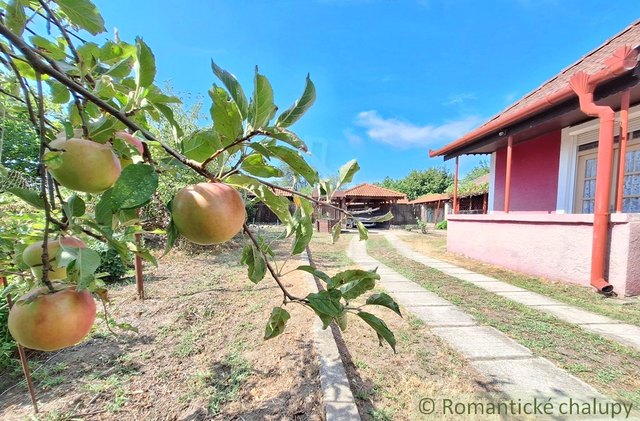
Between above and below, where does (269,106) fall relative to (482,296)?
above

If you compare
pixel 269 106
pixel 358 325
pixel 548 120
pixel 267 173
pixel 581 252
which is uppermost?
pixel 548 120

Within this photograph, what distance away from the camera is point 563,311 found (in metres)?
3.29

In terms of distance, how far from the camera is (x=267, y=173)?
2.31ft

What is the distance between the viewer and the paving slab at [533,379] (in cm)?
183

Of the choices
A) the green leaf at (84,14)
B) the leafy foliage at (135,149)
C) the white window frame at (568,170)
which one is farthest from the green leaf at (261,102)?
the white window frame at (568,170)

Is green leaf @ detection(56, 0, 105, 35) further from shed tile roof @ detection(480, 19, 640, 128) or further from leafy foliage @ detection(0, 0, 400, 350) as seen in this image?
shed tile roof @ detection(480, 19, 640, 128)

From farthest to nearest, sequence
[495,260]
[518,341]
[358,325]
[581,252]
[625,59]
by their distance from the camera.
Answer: [495,260] < [581,252] < [625,59] < [358,325] < [518,341]

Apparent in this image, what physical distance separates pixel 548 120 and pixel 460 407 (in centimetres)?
543

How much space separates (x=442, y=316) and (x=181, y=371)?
2726 millimetres

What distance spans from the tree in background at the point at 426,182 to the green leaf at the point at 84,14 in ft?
119

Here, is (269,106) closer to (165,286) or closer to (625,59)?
(165,286)

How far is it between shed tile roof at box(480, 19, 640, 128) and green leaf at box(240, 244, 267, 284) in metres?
5.51

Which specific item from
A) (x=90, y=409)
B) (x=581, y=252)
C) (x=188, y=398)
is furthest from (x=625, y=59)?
(x=90, y=409)

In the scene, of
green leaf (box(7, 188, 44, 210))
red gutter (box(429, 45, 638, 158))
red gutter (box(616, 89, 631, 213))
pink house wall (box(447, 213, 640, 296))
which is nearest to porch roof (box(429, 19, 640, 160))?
red gutter (box(429, 45, 638, 158))
